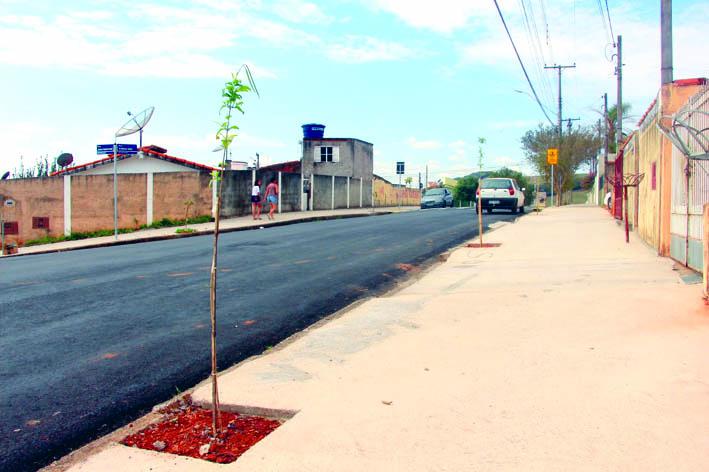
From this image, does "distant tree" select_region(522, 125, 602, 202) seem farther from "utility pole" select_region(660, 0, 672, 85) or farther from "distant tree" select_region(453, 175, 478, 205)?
"utility pole" select_region(660, 0, 672, 85)

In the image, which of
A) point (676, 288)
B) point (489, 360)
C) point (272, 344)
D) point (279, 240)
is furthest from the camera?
point (279, 240)

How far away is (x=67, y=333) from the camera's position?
21.3 feet

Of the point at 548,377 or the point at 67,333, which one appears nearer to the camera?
the point at 548,377

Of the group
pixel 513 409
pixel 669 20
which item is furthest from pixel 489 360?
pixel 669 20

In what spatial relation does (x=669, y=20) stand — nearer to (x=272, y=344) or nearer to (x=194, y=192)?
(x=272, y=344)

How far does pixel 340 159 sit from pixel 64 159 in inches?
737

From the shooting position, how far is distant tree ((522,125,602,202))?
Answer: 44531 millimetres

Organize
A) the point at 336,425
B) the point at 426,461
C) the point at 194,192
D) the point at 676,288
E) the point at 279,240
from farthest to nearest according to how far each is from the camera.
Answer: the point at 194,192
the point at 279,240
the point at 676,288
the point at 336,425
the point at 426,461

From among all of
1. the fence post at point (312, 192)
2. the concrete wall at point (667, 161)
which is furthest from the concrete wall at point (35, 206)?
the concrete wall at point (667, 161)

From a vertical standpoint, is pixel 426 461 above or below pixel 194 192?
below

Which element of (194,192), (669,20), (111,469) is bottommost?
(111,469)

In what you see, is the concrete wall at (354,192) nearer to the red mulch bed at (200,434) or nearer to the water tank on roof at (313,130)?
the water tank on roof at (313,130)

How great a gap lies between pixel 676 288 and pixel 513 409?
4.45 meters

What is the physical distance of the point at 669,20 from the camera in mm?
13359
